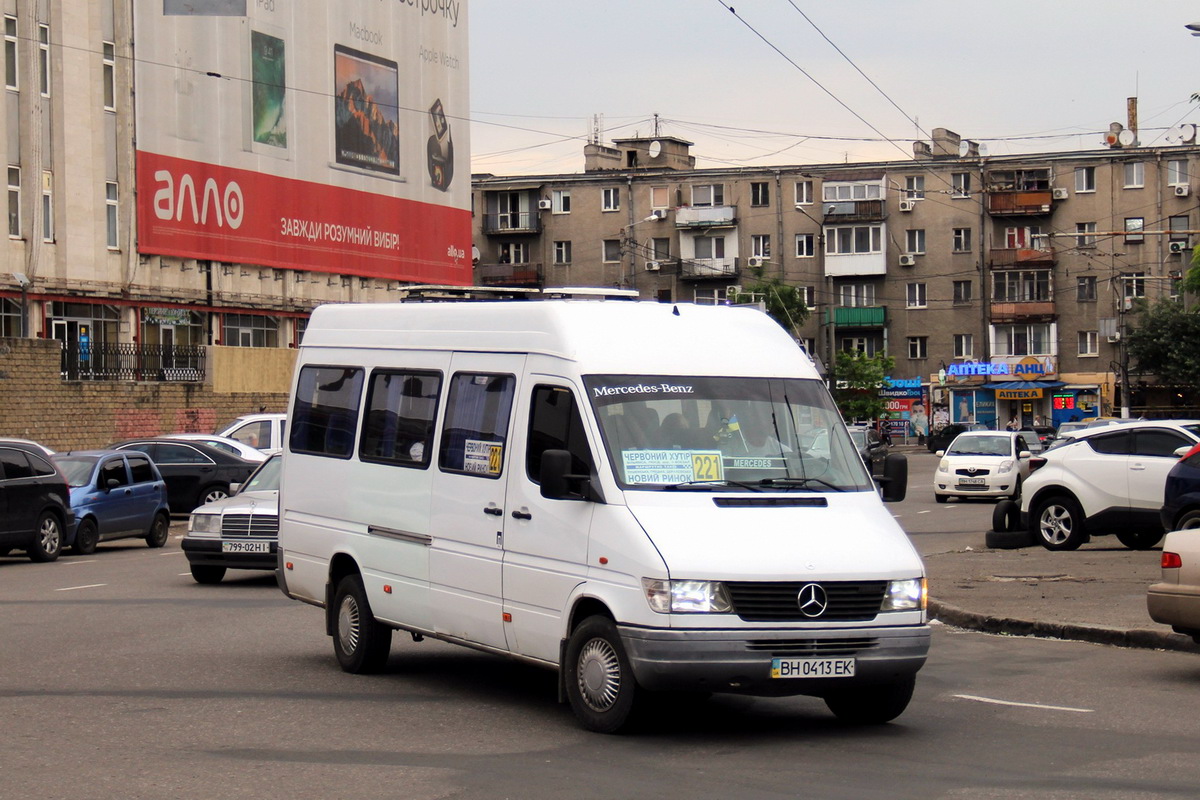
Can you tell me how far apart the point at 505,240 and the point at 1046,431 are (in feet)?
126

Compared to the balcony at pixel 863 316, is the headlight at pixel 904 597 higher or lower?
lower

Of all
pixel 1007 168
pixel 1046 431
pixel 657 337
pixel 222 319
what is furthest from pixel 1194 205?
pixel 657 337

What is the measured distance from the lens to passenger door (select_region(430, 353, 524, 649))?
9.64 metres

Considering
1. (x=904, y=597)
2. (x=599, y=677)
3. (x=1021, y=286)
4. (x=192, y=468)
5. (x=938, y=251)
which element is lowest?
(x=599, y=677)

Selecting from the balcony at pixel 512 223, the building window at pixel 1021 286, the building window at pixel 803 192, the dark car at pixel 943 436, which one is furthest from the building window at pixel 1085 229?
the balcony at pixel 512 223

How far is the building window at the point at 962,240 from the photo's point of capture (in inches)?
3408

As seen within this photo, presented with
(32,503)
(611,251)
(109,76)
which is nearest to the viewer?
(32,503)

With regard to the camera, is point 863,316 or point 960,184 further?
point 863,316

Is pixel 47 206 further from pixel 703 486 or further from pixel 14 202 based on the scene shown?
pixel 703 486

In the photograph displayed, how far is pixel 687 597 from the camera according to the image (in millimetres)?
8195

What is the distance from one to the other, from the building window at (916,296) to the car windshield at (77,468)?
67043 millimetres

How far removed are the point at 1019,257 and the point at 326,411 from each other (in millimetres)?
77671

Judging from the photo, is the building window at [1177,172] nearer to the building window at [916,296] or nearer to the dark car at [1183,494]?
the building window at [916,296]

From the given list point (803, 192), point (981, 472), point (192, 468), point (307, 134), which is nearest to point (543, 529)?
point (192, 468)
